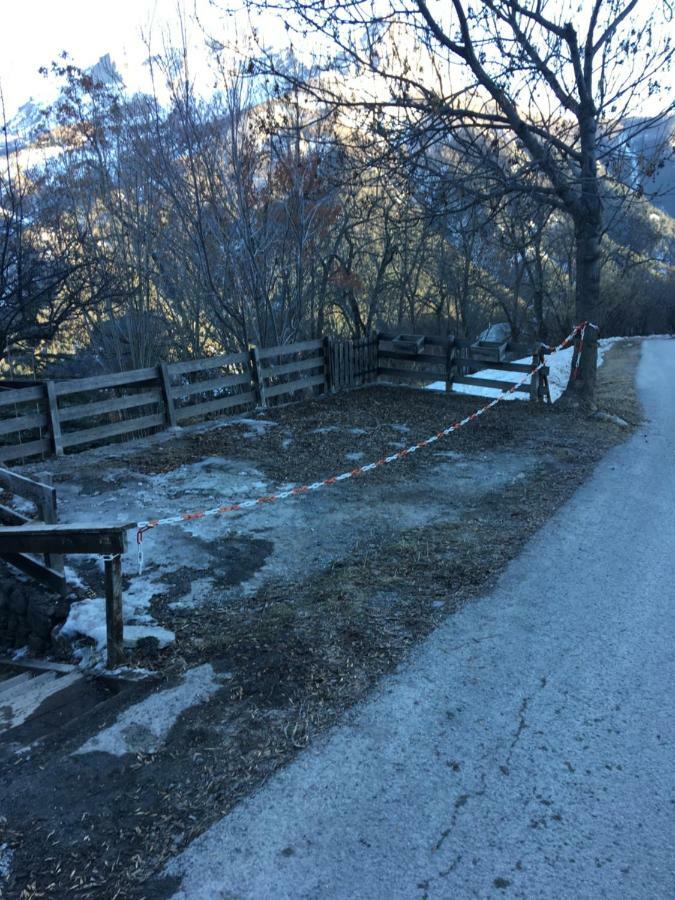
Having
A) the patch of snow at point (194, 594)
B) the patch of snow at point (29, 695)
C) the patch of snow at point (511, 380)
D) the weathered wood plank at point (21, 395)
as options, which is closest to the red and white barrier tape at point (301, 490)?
the patch of snow at point (194, 594)

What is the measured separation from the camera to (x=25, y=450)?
9375 millimetres

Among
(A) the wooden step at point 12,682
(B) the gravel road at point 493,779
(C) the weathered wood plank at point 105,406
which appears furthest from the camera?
(C) the weathered wood plank at point 105,406

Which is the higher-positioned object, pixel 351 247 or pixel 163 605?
pixel 351 247

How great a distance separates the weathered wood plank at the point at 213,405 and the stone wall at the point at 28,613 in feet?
18.9

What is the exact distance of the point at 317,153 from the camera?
14102 millimetres

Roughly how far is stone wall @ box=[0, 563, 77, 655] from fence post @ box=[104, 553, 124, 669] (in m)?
0.99

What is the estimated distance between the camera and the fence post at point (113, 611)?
4.45 metres

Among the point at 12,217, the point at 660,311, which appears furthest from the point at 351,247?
the point at 660,311

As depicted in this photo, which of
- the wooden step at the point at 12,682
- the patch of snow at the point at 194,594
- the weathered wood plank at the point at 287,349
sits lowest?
the wooden step at the point at 12,682

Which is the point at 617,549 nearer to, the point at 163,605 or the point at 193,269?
the point at 163,605

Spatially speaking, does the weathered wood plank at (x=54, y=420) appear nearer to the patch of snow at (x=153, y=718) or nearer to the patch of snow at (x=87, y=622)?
the patch of snow at (x=87, y=622)

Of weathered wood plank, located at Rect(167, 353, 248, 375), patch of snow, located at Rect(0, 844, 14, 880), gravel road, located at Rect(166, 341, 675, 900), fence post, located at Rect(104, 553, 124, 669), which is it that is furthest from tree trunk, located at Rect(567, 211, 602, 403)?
patch of snow, located at Rect(0, 844, 14, 880)

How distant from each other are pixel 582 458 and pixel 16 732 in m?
7.99

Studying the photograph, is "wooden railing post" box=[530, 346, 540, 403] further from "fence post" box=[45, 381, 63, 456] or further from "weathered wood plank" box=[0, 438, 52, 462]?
"weathered wood plank" box=[0, 438, 52, 462]
